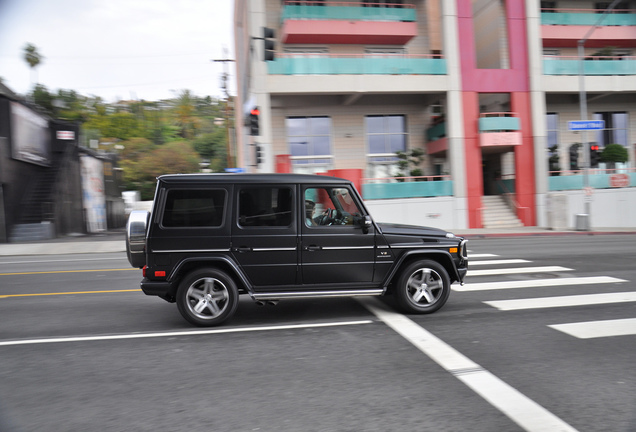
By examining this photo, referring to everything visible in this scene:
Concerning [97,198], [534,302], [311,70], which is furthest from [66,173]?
[534,302]

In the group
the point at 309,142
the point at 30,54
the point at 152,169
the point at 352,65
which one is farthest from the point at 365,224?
the point at 152,169

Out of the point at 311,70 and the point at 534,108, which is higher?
the point at 311,70

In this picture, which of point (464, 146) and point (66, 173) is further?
point (66, 173)

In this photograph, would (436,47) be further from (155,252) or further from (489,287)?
(155,252)

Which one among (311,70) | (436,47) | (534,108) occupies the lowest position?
(534,108)

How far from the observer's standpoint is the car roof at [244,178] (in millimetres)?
6082

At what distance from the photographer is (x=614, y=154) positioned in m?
25.5

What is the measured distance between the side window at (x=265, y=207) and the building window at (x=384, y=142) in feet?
66.6

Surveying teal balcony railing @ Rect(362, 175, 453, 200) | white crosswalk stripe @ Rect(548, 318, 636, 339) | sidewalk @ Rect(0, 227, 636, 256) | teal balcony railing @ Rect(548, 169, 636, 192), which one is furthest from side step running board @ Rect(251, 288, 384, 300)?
teal balcony railing @ Rect(548, 169, 636, 192)

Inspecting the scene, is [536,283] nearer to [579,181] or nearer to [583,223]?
[583,223]

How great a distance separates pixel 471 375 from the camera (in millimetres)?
4453

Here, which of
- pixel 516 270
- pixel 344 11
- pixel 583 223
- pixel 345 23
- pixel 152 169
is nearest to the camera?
pixel 516 270

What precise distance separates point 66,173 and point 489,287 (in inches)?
957

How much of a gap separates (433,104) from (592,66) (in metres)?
8.30
